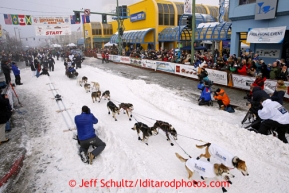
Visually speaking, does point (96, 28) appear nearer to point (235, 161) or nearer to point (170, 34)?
point (170, 34)

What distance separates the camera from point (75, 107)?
9914 millimetres

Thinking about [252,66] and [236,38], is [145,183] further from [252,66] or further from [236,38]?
[236,38]

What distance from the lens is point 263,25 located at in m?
14.9

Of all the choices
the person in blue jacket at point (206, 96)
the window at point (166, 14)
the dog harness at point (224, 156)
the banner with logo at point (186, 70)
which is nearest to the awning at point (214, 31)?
the banner with logo at point (186, 70)

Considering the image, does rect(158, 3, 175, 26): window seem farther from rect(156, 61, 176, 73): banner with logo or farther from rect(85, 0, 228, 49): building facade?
rect(156, 61, 176, 73): banner with logo

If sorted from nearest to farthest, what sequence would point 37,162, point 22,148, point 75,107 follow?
point 37,162 < point 22,148 < point 75,107

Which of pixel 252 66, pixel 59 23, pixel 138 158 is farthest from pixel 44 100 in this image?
pixel 59 23

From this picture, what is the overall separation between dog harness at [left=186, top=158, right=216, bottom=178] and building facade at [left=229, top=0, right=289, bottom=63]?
13003 mm

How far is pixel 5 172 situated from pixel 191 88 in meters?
10.6

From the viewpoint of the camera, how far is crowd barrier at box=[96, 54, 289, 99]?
11.7 metres

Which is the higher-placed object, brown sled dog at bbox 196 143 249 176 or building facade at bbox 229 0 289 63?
building facade at bbox 229 0 289 63

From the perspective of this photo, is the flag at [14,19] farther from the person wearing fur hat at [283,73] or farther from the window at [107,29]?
the person wearing fur hat at [283,73]

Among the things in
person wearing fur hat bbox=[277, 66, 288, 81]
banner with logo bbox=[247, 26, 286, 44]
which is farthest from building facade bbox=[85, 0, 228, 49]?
person wearing fur hat bbox=[277, 66, 288, 81]

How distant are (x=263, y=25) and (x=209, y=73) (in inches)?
216
